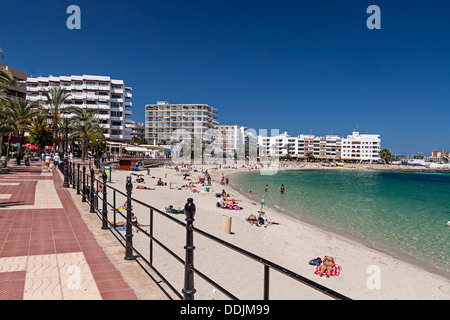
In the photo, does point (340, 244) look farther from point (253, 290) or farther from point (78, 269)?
point (78, 269)

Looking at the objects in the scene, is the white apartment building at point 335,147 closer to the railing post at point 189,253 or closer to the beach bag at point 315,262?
the beach bag at point 315,262

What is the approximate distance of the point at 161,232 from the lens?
13.2 meters

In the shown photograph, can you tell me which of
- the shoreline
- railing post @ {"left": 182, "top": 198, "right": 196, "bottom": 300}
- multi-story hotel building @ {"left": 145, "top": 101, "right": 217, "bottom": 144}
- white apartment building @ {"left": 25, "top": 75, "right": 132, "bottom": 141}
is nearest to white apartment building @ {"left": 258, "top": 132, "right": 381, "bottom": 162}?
multi-story hotel building @ {"left": 145, "top": 101, "right": 217, "bottom": 144}

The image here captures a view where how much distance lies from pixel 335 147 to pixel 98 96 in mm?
122756

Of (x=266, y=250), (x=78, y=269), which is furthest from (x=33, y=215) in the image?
(x=266, y=250)

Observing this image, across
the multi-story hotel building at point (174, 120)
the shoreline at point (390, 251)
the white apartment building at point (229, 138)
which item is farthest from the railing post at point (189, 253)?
the white apartment building at point (229, 138)

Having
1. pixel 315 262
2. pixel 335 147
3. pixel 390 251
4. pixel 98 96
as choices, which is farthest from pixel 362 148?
pixel 315 262

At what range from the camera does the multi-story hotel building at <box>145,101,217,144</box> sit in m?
122

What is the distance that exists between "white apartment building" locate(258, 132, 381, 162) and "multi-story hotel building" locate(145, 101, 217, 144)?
163 feet

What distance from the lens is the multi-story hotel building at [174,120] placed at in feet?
401

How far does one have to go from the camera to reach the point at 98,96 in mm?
70812

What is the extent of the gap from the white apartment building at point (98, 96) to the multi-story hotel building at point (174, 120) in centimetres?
4681

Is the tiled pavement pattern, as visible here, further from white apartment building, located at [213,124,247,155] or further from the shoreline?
white apartment building, located at [213,124,247,155]
